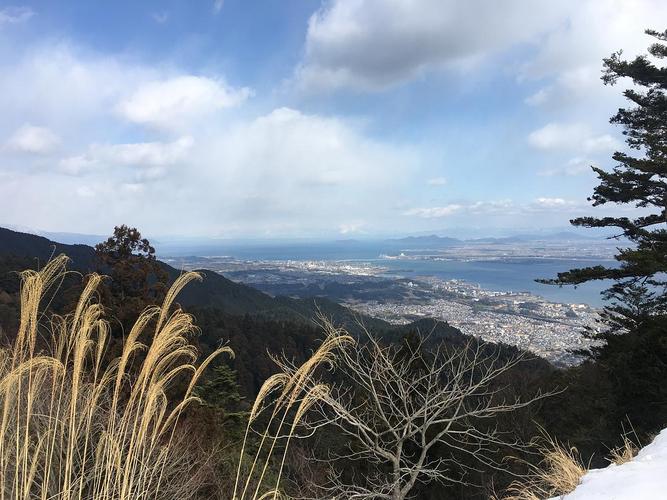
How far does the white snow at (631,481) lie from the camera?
2.32 m

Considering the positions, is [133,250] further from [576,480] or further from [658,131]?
[658,131]

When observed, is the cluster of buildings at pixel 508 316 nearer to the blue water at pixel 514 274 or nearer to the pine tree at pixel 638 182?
the blue water at pixel 514 274

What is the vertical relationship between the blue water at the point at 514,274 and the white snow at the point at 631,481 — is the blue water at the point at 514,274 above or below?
below

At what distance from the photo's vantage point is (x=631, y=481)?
98.8 inches

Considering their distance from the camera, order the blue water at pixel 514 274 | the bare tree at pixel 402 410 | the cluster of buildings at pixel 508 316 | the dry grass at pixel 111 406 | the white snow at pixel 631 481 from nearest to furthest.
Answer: the dry grass at pixel 111 406 < the white snow at pixel 631 481 < the bare tree at pixel 402 410 < the cluster of buildings at pixel 508 316 < the blue water at pixel 514 274

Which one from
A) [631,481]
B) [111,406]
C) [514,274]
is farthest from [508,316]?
[514,274]

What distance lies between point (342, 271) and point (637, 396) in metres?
115

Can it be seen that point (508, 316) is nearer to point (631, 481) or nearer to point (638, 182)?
point (638, 182)

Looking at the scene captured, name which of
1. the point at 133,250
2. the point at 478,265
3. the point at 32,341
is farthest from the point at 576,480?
the point at 478,265

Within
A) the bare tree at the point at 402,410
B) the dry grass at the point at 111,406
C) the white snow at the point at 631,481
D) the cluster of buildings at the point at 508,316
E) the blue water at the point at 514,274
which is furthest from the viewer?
the blue water at the point at 514,274

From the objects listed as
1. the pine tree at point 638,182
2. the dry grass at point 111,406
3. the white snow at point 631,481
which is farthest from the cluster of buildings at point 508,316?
the dry grass at point 111,406

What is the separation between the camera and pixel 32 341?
1.78 meters

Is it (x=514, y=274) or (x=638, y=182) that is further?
(x=514, y=274)

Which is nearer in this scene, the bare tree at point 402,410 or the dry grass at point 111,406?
the dry grass at point 111,406
